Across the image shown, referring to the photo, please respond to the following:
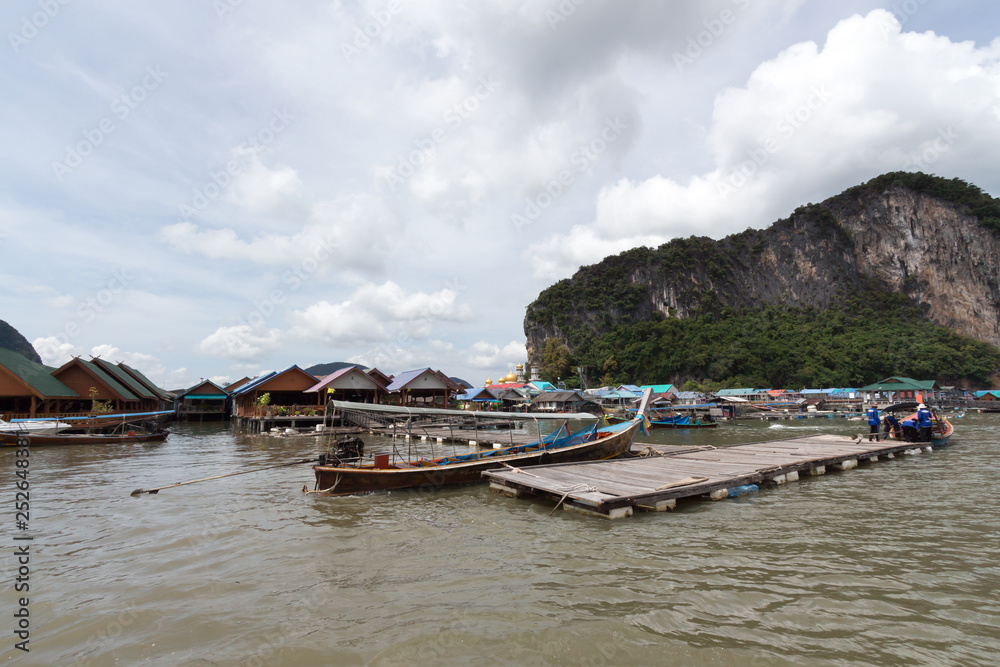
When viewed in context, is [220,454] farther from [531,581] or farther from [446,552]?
[531,581]

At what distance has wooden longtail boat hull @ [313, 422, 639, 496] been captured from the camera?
35.8 ft

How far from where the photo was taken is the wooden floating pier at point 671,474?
916cm

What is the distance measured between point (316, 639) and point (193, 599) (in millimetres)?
2146

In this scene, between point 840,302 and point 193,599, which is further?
point 840,302

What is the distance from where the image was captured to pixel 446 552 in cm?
701

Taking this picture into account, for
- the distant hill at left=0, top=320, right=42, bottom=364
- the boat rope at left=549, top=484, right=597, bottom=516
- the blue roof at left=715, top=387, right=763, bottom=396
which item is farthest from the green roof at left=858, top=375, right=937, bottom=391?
the distant hill at left=0, top=320, right=42, bottom=364

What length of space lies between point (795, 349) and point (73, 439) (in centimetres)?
8257

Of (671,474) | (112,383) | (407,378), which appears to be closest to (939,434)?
(671,474)

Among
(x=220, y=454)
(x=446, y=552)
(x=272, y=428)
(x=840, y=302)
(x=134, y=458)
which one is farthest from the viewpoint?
(x=840, y=302)

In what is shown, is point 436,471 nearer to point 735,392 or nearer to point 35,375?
point 35,375

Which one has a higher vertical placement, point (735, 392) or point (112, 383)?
point (112, 383)

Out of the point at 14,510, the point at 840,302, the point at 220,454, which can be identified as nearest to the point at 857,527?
the point at 14,510

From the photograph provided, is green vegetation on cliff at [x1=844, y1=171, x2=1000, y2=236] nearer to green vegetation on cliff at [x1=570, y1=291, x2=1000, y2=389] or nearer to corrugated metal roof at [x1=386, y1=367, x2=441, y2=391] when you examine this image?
green vegetation on cliff at [x1=570, y1=291, x2=1000, y2=389]

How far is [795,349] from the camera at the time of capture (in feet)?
230
